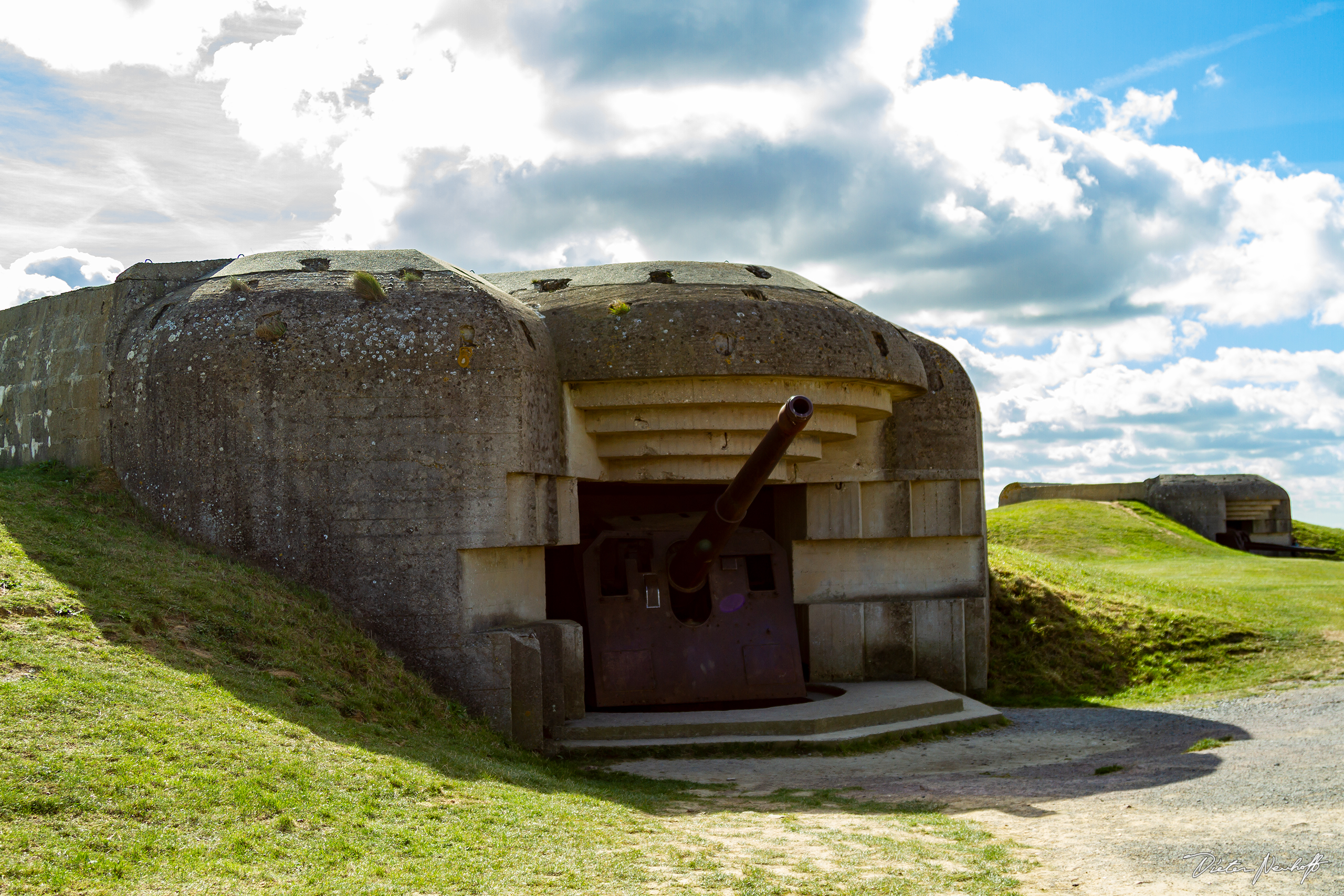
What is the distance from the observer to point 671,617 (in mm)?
12594

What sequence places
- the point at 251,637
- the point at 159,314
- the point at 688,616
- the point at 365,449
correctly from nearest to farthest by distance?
the point at 251,637, the point at 365,449, the point at 159,314, the point at 688,616

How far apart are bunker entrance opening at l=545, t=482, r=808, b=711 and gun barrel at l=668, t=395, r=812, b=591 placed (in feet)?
0.83

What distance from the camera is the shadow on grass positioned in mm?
7531

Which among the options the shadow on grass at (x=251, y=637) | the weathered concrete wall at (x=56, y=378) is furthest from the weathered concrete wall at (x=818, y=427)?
the weathered concrete wall at (x=56, y=378)

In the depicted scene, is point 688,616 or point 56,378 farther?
point 688,616

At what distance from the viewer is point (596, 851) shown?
5883mm

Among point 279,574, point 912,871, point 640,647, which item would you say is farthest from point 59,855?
point 640,647

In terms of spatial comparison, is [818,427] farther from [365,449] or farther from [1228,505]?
[1228,505]

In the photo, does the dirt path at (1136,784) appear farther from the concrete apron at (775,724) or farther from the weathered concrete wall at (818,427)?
the weathered concrete wall at (818,427)

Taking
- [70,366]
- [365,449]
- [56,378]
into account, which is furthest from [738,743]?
[56,378]

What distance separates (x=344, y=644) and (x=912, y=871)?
526cm

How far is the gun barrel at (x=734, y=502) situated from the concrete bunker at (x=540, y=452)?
618mm

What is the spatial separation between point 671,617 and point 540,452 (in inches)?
116

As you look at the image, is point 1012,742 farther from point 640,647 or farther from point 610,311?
point 610,311
